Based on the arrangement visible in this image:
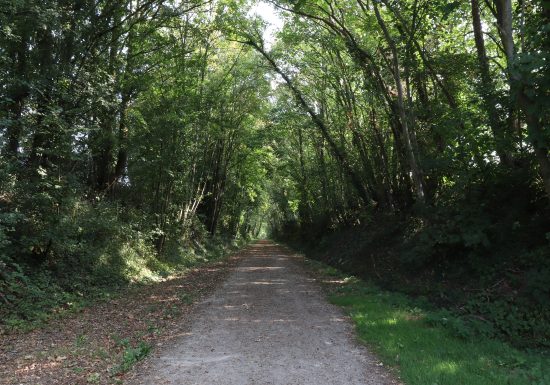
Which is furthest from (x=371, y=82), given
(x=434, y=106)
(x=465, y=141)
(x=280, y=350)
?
(x=280, y=350)

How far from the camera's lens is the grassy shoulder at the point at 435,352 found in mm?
5410

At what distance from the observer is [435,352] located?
6.36 metres

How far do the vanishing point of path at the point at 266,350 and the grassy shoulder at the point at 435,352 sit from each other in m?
0.35

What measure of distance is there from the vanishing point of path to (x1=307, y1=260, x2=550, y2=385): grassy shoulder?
0.35m

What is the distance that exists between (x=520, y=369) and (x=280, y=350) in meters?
3.41

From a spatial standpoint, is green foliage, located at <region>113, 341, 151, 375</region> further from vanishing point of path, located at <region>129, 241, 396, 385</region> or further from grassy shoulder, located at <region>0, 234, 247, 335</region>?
grassy shoulder, located at <region>0, 234, 247, 335</region>

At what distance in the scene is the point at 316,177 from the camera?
26922mm

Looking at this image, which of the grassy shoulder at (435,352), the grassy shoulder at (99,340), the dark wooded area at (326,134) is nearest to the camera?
the grassy shoulder at (435,352)

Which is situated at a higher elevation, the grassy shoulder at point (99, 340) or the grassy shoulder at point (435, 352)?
the grassy shoulder at point (435, 352)

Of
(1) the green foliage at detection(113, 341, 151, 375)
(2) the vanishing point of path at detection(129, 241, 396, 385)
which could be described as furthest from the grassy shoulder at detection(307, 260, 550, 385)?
(1) the green foliage at detection(113, 341, 151, 375)

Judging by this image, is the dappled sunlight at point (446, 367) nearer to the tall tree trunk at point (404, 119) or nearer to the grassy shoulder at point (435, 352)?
the grassy shoulder at point (435, 352)

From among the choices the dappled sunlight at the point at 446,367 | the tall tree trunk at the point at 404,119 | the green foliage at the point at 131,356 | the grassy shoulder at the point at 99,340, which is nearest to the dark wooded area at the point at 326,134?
the tall tree trunk at the point at 404,119

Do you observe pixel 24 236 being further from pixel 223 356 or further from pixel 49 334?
pixel 223 356

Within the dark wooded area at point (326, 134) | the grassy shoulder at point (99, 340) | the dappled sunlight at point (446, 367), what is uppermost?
the dark wooded area at point (326, 134)
